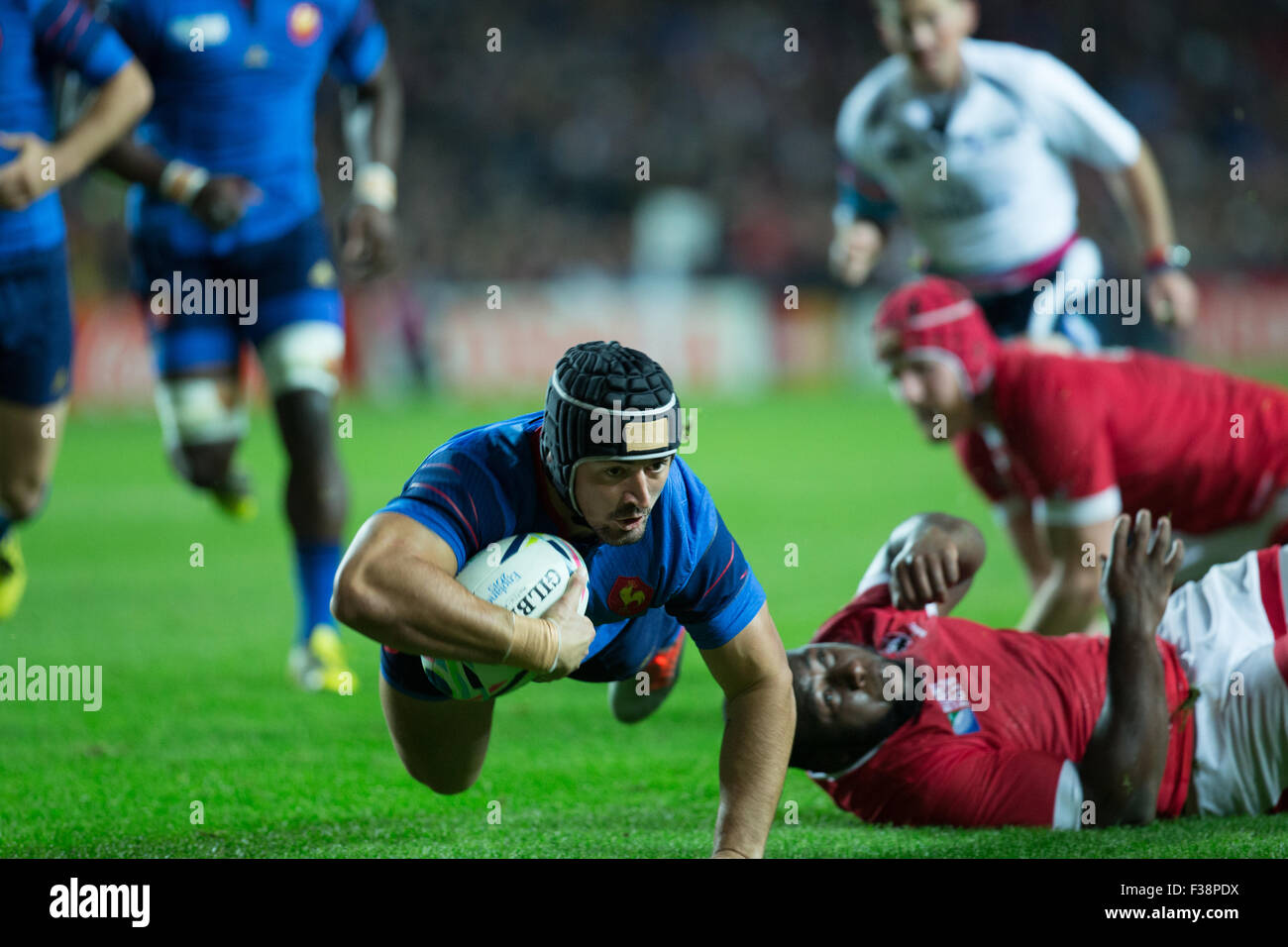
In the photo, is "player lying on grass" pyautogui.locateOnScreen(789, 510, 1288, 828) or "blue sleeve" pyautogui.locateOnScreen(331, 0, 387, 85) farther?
"blue sleeve" pyautogui.locateOnScreen(331, 0, 387, 85)

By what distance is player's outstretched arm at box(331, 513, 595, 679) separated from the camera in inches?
119

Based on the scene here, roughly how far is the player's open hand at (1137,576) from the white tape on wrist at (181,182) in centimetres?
375

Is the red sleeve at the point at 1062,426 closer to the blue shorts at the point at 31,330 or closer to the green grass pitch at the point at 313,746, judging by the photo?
the green grass pitch at the point at 313,746

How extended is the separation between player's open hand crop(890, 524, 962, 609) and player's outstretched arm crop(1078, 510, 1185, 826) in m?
0.48

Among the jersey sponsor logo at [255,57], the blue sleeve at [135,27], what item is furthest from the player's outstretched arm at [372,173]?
Answer: the blue sleeve at [135,27]

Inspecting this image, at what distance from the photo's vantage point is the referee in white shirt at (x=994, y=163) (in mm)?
6547

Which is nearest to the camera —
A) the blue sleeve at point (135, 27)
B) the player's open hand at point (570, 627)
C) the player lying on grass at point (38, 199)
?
the player's open hand at point (570, 627)

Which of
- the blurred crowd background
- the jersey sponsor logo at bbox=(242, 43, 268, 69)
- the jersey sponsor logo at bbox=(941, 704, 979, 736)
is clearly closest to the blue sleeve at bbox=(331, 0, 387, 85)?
the jersey sponsor logo at bbox=(242, 43, 268, 69)

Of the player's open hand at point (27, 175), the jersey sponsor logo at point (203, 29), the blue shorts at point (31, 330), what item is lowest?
the blue shorts at point (31, 330)

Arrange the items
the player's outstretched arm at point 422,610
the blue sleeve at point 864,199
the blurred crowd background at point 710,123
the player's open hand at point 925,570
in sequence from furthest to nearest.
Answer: the blurred crowd background at point 710,123 → the blue sleeve at point 864,199 → the player's open hand at point 925,570 → the player's outstretched arm at point 422,610

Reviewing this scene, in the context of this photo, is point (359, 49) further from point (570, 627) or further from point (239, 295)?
point (570, 627)

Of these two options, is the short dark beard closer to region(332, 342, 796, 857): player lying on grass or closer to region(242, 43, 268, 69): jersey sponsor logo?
region(332, 342, 796, 857): player lying on grass

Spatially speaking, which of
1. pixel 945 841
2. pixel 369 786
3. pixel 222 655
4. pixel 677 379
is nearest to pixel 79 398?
pixel 677 379

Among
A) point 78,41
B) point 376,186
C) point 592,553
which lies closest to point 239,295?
point 376,186
